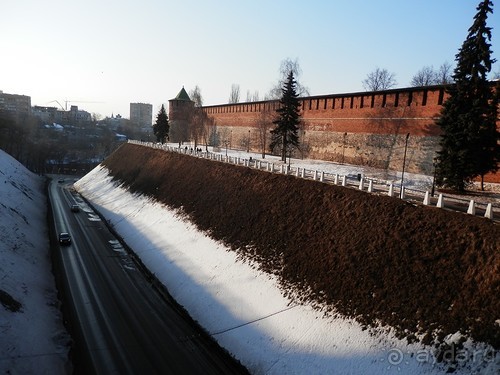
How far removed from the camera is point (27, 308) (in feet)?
43.8

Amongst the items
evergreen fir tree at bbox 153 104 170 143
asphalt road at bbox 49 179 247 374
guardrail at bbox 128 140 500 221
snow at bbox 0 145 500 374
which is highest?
evergreen fir tree at bbox 153 104 170 143

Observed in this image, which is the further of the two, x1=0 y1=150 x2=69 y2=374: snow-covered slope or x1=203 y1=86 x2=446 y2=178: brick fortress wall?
x1=203 y1=86 x2=446 y2=178: brick fortress wall

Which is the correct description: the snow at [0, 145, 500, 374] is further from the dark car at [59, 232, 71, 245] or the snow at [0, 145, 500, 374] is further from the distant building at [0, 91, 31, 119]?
the distant building at [0, 91, 31, 119]

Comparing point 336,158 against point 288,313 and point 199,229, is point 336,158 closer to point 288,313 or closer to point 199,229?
point 199,229

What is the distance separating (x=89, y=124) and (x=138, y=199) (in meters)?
130

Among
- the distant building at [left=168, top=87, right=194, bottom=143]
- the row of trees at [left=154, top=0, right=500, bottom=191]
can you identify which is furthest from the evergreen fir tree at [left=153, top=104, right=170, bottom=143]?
the row of trees at [left=154, top=0, right=500, bottom=191]

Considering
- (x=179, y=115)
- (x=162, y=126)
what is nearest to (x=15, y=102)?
(x=162, y=126)

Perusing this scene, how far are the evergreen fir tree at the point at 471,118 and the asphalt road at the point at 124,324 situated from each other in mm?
15065

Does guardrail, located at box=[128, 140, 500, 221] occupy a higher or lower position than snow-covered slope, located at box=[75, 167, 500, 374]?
higher

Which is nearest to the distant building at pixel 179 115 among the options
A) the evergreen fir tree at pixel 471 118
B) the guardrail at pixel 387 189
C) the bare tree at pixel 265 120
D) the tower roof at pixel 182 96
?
the tower roof at pixel 182 96

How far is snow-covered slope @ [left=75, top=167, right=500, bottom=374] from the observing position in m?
9.41

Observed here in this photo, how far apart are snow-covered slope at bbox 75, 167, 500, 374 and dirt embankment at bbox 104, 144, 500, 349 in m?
0.50

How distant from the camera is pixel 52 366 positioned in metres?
10.7

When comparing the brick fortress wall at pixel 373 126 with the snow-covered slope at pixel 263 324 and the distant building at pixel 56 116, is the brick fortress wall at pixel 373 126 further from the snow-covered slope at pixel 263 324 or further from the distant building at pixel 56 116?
the distant building at pixel 56 116
